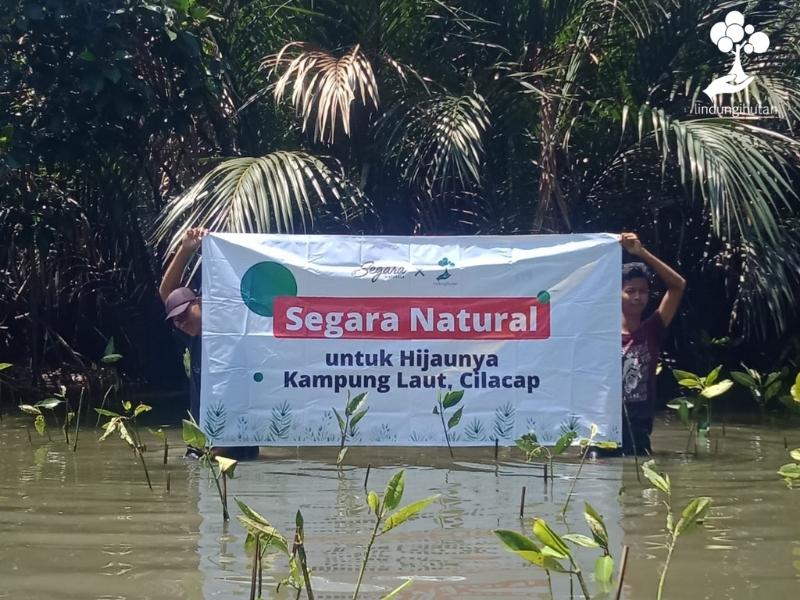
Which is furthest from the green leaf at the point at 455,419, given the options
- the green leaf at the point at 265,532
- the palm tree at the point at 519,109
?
the green leaf at the point at 265,532

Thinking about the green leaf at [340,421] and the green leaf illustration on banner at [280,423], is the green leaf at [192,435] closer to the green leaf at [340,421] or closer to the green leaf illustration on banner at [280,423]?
the green leaf at [340,421]

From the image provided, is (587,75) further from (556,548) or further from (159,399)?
(556,548)

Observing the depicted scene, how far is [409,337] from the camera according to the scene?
593cm

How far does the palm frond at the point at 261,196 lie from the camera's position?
21.2 ft

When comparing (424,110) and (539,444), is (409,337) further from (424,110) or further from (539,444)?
(424,110)

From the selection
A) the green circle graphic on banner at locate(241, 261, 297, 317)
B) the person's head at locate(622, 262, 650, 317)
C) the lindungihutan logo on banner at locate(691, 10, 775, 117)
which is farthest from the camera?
the lindungihutan logo on banner at locate(691, 10, 775, 117)

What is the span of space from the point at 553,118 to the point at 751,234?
142 centimetres

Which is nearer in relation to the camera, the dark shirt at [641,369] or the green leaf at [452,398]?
the green leaf at [452,398]

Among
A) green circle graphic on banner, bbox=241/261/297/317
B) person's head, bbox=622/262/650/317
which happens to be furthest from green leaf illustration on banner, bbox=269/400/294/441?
person's head, bbox=622/262/650/317

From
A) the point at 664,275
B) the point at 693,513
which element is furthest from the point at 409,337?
the point at 693,513

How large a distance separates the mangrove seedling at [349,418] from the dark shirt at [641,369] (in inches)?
55.9

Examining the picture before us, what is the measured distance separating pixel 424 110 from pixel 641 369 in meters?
A: 2.20

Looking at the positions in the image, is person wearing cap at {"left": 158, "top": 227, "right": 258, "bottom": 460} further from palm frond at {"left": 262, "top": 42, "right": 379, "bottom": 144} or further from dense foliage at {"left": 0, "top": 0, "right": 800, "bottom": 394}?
palm frond at {"left": 262, "top": 42, "right": 379, "bottom": 144}

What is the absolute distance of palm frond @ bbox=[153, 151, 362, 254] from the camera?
6449 millimetres
